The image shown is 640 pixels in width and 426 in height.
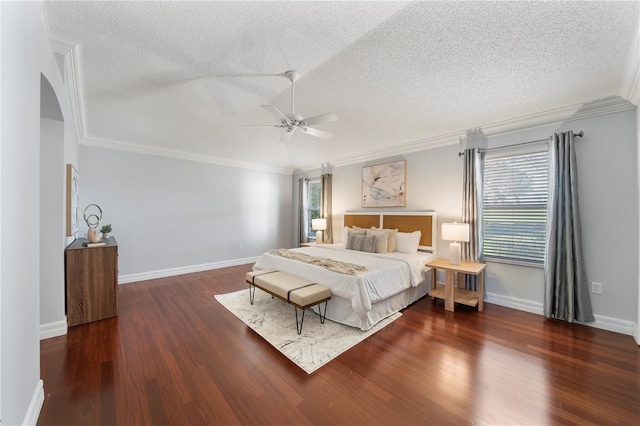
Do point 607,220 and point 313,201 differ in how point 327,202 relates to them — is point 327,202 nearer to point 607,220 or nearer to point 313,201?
point 313,201

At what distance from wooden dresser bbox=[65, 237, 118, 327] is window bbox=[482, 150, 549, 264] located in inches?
201

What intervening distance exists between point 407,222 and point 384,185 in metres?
0.89

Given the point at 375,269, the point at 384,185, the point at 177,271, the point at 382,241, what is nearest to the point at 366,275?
the point at 375,269

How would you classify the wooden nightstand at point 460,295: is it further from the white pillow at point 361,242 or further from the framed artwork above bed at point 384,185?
the framed artwork above bed at point 384,185

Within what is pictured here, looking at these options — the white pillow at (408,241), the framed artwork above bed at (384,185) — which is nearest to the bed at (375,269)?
the white pillow at (408,241)

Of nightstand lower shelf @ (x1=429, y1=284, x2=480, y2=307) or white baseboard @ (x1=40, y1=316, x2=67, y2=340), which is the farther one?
nightstand lower shelf @ (x1=429, y1=284, x2=480, y2=307)

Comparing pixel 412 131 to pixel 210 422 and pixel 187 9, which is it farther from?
pixel 210 422

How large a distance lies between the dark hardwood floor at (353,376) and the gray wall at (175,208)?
207 centimetres

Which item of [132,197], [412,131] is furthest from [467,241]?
[132,197]

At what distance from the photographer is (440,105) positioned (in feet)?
9.75

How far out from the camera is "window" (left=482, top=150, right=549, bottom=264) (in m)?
3.34

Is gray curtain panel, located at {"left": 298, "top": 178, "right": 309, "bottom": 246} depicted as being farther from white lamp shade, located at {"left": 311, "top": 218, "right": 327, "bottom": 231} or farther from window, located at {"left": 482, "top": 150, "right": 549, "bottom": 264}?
window, located at {"left": 482, "top": 150, "right": 549, "bottom": 264}

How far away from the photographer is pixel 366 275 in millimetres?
2883

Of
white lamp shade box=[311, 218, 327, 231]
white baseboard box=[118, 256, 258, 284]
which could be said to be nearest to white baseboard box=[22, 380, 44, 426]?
white baseboard box=[118, 256, 258, 284]
